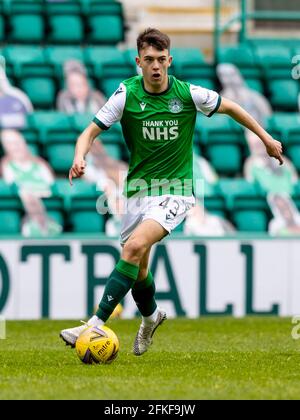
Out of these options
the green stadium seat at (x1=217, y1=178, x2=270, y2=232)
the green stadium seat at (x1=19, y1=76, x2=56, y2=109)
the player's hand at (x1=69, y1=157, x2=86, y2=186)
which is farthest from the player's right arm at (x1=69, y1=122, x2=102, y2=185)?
the green stadium seat at (x1=19, y1=76, x2=56, y2=109)

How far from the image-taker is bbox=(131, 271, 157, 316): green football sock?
26.1 ft

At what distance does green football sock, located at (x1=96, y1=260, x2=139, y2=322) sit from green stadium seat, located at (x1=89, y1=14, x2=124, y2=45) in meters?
8.74

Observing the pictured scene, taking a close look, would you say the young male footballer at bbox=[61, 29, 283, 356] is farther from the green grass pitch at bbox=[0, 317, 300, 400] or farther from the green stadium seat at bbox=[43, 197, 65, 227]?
the green stadium seat at bbox=[43, 197, 65, 227]

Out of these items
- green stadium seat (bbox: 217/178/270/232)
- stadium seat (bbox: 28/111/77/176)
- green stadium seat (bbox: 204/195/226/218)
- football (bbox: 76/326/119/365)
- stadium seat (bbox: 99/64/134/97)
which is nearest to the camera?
football (bbox: 76/326/119/365)

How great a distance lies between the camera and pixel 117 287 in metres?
7.37

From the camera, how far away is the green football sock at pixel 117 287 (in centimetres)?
735

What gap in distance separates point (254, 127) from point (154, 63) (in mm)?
766

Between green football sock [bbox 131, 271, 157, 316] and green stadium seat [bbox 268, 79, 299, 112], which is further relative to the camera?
green stadium seat [bbox 268, 79, 299, 112]

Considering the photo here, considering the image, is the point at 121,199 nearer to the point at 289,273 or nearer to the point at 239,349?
the point at 289,273

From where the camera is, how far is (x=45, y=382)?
21.0ft

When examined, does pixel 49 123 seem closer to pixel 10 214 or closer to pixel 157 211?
pixel 10 214

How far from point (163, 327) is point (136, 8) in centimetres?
658

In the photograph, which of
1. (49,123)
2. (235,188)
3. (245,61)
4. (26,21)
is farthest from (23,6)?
(235,188)
